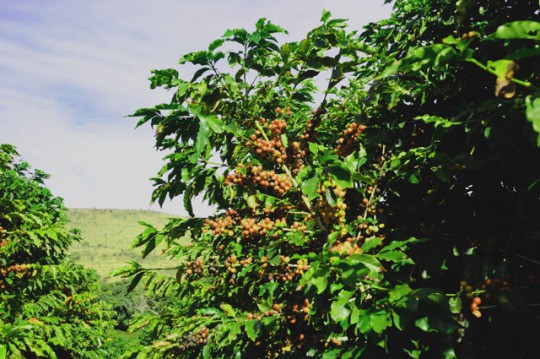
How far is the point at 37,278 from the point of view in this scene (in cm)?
940

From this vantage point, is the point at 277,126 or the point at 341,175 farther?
the point at 277,126

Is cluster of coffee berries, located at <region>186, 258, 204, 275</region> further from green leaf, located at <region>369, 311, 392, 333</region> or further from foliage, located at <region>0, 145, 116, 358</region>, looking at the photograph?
foliage, located at <region>0, 145, 116, 358</region>

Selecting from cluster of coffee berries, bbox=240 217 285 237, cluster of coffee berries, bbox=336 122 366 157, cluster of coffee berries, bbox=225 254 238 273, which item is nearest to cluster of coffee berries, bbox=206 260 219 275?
cluster of coffee berries, bbox=225 254 238 273

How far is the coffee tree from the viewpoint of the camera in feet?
7.19

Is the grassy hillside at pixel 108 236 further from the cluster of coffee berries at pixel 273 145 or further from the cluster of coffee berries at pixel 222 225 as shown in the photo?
the cluster of coffee berries at pixel 273 145

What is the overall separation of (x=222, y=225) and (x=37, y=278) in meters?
8.97

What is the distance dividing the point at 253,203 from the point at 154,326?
10.1ft

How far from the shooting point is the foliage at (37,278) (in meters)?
6.91

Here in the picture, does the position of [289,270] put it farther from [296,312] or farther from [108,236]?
[108,236]

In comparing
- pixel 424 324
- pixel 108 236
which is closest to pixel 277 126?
pixel 424 324

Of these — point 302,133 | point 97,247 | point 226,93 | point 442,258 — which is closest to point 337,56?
point 302,133

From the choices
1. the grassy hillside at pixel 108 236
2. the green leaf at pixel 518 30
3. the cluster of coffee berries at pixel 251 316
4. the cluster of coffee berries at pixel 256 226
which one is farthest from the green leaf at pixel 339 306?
the grassy hillside at pixel 108 236

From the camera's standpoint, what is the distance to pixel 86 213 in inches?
5994

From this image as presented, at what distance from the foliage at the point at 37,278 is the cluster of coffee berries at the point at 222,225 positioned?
355cm
